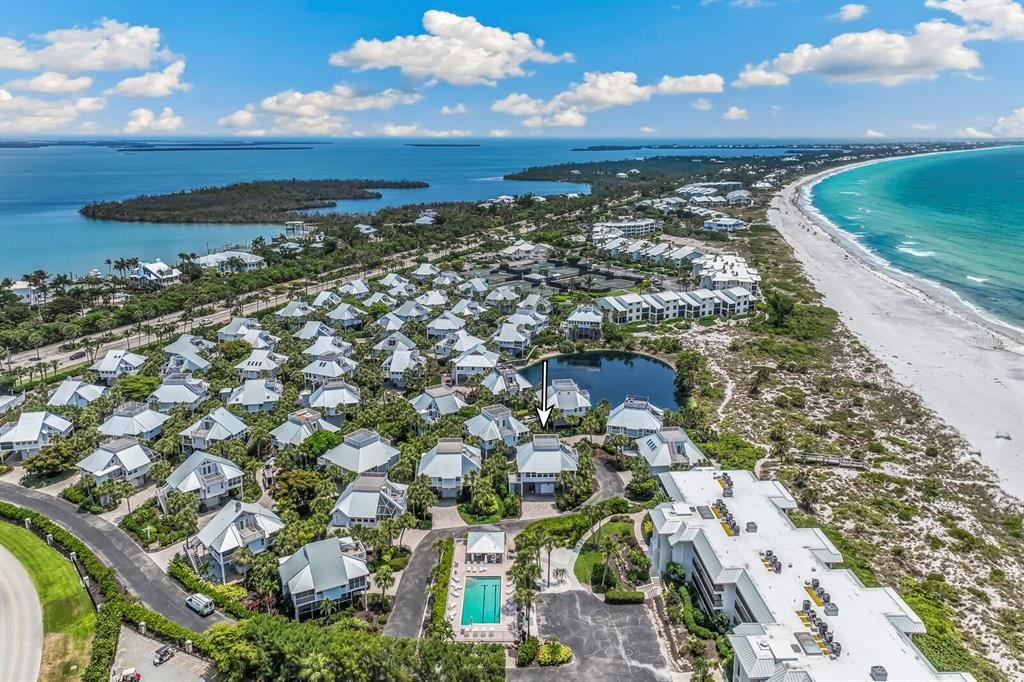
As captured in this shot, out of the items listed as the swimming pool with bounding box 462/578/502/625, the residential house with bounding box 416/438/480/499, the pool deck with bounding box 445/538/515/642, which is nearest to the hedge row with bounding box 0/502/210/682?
the pool deck with bounding box 445/538/515/642

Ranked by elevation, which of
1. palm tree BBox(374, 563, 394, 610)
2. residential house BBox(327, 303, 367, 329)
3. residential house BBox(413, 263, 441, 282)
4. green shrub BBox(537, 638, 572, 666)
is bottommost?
green shrub BBox(537, 638, 572, 666)

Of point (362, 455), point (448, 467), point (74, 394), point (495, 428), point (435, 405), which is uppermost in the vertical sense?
→ point (74, 394)

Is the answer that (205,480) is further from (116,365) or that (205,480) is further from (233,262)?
(233,262)

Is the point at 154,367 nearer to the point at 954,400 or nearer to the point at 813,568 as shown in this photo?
the point at 813,568

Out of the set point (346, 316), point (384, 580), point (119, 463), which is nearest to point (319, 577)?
point (384, 580)

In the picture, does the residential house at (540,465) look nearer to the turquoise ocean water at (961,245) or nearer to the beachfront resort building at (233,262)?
the turquoise ocean water at (961,245)

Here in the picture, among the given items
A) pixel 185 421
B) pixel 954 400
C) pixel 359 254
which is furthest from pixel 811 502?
pixel 359 254

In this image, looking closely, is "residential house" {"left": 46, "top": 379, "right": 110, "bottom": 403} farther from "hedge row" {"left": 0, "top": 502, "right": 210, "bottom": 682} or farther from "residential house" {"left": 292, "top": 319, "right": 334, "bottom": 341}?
"hedge row" {"left": 0, "top": 502, "right": 210, "bottom": 682}
